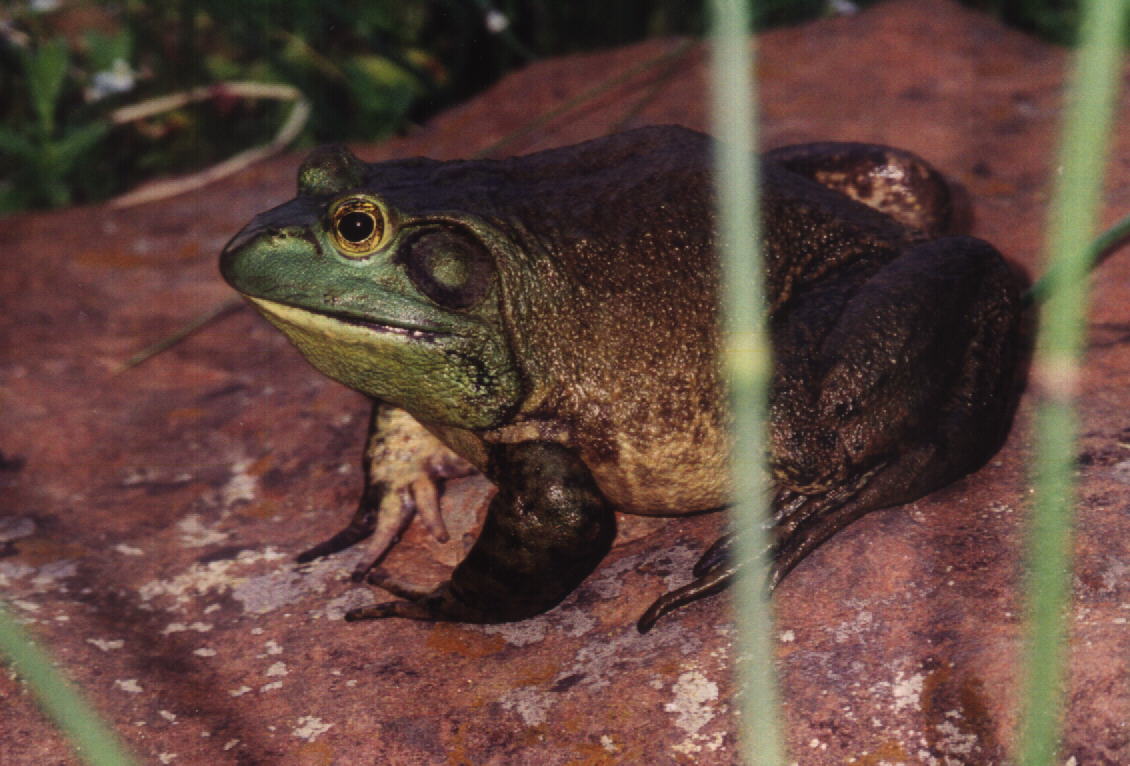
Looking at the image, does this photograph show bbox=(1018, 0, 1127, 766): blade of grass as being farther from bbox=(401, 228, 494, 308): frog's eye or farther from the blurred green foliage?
the blurred green foliage

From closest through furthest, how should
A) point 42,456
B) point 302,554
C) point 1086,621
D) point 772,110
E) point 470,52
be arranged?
point 1086,621
point 302,554
point 42,456
point 772,110
point 470,52

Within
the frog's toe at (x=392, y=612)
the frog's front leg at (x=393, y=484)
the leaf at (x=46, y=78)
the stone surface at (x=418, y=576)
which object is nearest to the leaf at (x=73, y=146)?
the leaf at (x=46, y=78)

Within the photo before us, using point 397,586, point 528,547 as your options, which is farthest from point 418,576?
point 528,547

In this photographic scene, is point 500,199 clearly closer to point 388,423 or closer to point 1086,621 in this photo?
point 388,423

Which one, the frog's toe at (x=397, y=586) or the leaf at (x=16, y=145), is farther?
the leaf at (x=16, y=145)

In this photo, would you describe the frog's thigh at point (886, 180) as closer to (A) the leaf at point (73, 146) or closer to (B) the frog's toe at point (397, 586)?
(B) the frog's toe at point (397, 586)

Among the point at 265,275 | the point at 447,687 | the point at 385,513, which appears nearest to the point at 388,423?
the point at 385,513

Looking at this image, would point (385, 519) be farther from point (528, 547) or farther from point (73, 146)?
point (73, 146)
